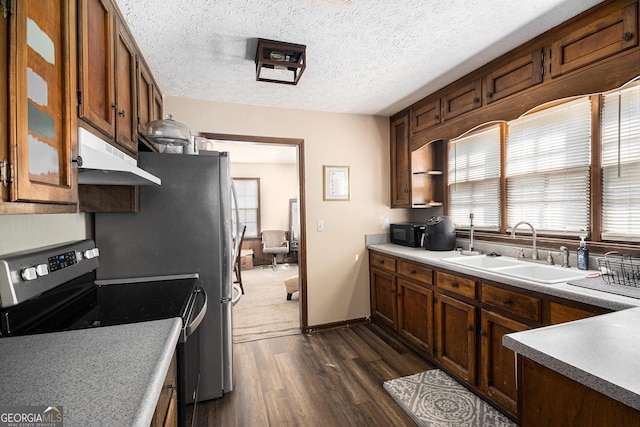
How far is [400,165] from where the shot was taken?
3.29 metres

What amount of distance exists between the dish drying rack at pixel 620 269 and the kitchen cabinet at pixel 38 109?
2.38 meters

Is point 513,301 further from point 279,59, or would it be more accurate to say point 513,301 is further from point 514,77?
point 279,59

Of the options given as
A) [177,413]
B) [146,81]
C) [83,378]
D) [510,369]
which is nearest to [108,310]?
[177,413]

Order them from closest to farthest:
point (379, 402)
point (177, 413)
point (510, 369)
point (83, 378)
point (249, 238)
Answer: point (83, 378) → point (177, 413) → point (510, 369) → point (379, 402) → point (249, 238)

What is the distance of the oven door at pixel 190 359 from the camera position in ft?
4.13

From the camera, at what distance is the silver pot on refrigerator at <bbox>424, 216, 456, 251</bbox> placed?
2750 mm

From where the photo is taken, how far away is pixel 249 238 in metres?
6.97

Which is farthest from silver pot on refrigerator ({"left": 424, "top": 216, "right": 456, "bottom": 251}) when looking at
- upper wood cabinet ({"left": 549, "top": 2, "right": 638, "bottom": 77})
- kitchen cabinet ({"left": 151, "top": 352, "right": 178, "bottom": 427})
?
kitchen cabinet ({"left": 151, "top": 352, "right": 178, "bottom": 427})

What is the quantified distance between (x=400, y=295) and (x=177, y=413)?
6.83ft

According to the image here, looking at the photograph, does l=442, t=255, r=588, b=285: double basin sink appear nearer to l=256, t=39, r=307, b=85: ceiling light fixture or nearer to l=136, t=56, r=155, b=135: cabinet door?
l=256, t=39, r=307, b=85: ceiling light fixture

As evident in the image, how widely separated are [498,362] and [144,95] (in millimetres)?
2960

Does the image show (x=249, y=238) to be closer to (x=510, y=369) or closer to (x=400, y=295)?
(x=400, y=295)

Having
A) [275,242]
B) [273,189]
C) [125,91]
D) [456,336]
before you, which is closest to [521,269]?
[456,336]

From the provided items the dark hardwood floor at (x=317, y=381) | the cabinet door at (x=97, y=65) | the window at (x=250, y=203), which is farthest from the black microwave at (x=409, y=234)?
the window at (x=250, y=203)
